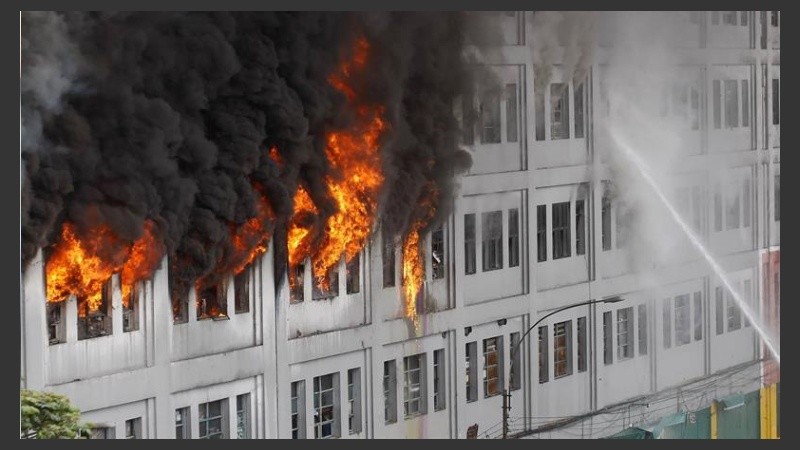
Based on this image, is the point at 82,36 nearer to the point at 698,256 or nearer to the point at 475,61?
the point at 475,61

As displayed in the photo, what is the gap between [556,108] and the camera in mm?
26656

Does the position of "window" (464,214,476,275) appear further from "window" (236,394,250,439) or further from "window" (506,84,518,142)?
"window" (236,394,250,439)

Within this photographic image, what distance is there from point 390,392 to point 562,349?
7.85ft

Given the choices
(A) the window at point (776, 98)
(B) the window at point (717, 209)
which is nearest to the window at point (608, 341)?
(B) the window at point (717, 209)

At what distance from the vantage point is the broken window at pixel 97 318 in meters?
23.5

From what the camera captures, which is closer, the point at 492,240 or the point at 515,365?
the point at 492,240

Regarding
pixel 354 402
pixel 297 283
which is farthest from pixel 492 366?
pixel 297 283

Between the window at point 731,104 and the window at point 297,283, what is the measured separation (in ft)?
19.8

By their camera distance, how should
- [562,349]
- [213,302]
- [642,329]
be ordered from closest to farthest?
[213,302]
[562,349]
[642,329]

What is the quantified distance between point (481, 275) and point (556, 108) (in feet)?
6.98

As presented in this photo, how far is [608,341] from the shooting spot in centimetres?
2755

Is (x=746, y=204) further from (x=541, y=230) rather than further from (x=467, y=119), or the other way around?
(x=467, y=119)

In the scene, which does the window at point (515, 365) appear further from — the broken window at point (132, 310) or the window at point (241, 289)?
the broken window at point (132, 310)

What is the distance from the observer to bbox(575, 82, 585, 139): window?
2669cm
